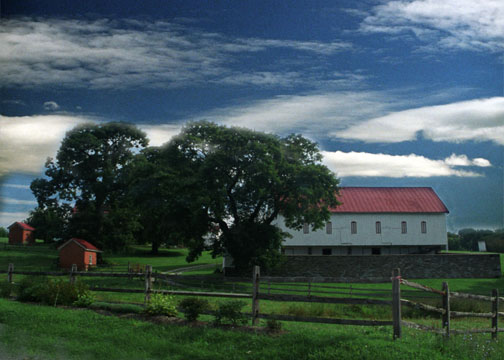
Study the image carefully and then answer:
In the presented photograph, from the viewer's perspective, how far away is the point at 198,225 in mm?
31266

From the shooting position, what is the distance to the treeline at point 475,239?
185 feet

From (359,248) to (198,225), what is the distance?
22.9 m

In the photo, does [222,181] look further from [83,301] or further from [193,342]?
[193,342]

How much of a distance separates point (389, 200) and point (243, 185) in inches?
946

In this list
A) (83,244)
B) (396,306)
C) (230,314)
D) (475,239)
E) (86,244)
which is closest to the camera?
(396,306)

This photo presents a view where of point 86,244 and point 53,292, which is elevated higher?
point 86,244

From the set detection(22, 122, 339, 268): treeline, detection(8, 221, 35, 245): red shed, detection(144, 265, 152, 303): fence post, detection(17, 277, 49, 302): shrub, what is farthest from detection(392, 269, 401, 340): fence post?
detection(8, 221, 35, 245): red shed

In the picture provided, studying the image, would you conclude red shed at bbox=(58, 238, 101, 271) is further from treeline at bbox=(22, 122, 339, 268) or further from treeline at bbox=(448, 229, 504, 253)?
treeline at bbox=(448, 229, 504, 253)

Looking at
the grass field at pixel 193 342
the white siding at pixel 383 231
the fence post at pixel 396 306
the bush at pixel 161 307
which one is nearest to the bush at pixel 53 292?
the grass field at pixel 193 342

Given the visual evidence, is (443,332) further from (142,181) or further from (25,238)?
(25,238)

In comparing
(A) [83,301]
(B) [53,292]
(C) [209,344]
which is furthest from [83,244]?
(C) [209,344]

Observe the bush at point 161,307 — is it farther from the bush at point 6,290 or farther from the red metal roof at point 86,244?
the red metal roof at point 86,244

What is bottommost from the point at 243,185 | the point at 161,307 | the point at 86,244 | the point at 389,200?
the point at 161,307

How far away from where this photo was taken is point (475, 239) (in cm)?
6419
